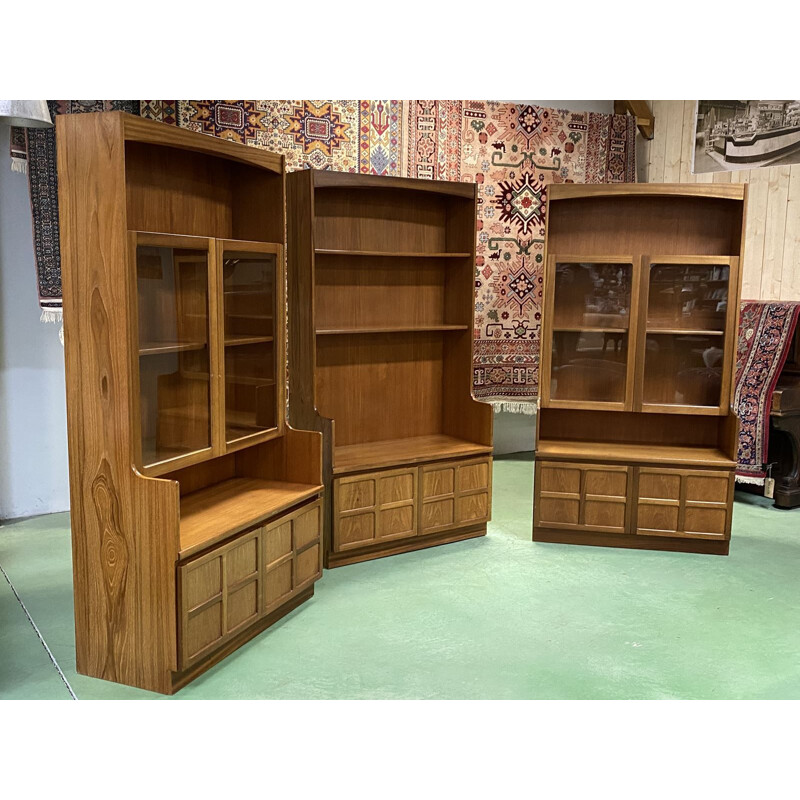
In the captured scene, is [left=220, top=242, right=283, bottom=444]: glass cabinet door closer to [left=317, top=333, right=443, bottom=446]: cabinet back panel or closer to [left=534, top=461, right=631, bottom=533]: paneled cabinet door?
[left=317, top=333, right=443, bottom=446]: cabinet back panel

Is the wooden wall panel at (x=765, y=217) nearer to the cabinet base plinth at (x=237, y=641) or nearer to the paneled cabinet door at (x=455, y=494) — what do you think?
the paneled cabinet door at (x=455, y=494)

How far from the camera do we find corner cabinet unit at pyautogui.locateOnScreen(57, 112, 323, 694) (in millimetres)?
2857

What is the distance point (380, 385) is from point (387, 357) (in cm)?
17

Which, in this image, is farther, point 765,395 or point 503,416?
point 503,416

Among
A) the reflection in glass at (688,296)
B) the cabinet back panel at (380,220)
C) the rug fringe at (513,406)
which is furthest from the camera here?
the rug fringe at (513,406)

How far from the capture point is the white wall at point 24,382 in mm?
4844

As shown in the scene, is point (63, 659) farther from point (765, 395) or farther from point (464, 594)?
point (765, 395)

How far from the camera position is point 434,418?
5.23 m

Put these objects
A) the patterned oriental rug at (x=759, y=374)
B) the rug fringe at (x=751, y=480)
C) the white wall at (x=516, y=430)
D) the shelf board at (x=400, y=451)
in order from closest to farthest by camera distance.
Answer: the shelf board at (x=400, y=451) < the patterned oriental rug at (x=759, y=374) < the rug fringe at (x=751, y=480) < the white wall at (x=516, y=430)

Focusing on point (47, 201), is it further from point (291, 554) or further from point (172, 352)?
point (291, 554)

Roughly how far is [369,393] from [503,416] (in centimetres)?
242

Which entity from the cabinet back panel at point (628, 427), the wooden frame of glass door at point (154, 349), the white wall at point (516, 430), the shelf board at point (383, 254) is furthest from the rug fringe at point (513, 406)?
the wooden frame of glass door at point (154, 349)

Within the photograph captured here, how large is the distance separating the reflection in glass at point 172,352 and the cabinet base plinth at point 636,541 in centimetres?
237

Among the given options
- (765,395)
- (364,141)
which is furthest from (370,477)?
(765,395)
